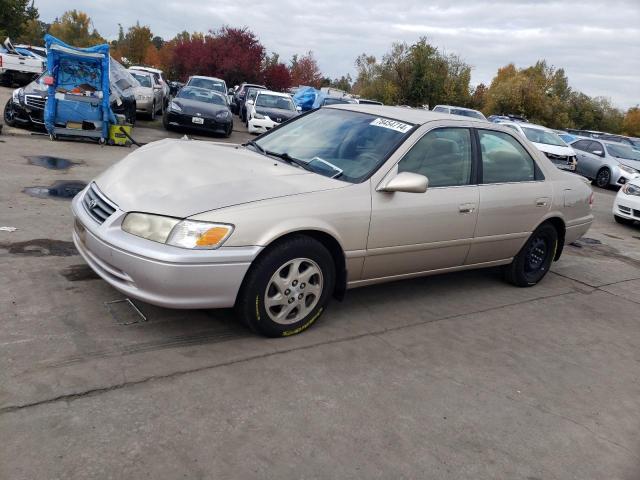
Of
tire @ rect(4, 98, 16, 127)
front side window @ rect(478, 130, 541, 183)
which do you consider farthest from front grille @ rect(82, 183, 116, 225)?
tire @ rect(4, 98, 16, 127)

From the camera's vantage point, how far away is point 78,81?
1107cm

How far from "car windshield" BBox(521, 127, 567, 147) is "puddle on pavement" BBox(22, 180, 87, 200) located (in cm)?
1486

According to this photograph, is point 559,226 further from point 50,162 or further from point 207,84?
point 207,84

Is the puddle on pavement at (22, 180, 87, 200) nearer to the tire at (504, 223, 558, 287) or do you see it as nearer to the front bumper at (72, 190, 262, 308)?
the front bumper at (72, 190, 262, 308)

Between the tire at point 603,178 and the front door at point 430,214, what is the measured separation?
14.7 metres

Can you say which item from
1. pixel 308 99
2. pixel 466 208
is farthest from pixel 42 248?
pixel 308 99

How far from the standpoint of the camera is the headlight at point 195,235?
11.0 ft

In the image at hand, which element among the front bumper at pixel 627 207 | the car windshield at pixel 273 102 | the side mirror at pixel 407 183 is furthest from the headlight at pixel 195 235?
the car windshield at pixel 273 102

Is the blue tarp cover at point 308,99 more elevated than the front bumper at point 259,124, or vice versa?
the blue tarp cover at point 308,99

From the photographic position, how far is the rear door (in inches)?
194

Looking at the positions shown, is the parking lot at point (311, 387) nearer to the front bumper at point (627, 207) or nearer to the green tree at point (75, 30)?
the front bumper at point (627, 207)

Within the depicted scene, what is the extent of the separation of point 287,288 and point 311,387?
715 mm

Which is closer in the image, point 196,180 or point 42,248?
point 196,180

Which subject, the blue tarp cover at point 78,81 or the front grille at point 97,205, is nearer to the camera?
the front grille at point 97,205
